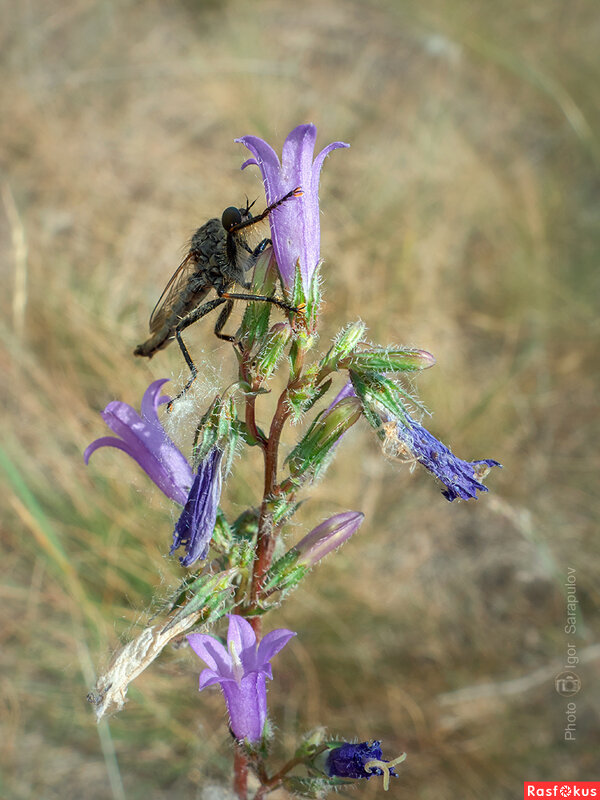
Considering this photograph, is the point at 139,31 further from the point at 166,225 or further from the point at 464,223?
the point at 464,223

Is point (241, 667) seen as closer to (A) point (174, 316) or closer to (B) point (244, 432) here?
(B) point (244, 432)

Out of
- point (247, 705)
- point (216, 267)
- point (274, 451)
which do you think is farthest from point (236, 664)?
point (216, 267)

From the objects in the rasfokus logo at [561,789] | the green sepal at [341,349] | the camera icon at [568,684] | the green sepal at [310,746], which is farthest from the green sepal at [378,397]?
the camera icon at [568,684]

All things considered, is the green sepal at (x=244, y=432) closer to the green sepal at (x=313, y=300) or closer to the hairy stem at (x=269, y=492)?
the hairy stem at (x=269, y=492)

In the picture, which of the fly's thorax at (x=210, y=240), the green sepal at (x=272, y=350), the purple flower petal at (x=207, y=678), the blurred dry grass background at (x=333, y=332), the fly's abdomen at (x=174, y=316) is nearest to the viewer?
the purple flower petal at (x=207, y=678)

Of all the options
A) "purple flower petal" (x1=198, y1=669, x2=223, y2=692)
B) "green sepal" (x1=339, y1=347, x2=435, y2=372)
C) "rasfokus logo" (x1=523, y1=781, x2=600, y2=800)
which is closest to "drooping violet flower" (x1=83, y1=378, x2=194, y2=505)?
"purple flower petal" (x1=198, y1=669, x2=223, y2=692)
